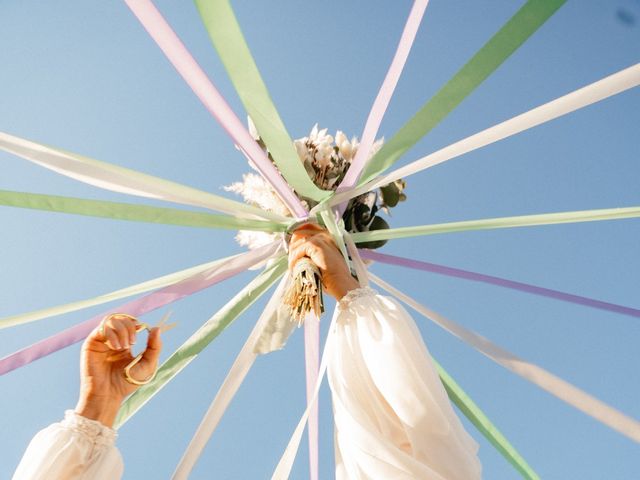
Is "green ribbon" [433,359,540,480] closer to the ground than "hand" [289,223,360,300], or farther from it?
closer to the ground

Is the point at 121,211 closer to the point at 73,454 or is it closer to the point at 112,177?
the point at 112,177

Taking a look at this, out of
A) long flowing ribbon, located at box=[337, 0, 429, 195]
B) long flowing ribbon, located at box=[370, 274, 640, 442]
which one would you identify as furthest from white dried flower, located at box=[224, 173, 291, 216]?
long flowing ribbon, located at box=[370, 274, 640, 442]

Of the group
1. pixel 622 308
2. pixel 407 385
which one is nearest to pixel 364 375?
pixel 407 385

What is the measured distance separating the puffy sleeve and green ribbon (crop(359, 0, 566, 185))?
49.9 inches

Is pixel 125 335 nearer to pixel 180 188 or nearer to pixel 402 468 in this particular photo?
pixel 180 188

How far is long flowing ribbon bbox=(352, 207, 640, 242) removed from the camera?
6.24 feet

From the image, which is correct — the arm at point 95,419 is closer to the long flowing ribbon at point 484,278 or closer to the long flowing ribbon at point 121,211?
the long flowing ribbon at point 121,211

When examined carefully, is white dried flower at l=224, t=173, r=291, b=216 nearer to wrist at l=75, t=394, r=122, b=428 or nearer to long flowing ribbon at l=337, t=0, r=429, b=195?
long flowing ribbon at l=337, t=0, r=429, b=195

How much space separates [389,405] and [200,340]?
113 centimetres

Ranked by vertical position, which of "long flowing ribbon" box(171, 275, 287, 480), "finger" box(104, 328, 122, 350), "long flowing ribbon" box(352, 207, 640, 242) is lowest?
"long flowing ribbon" box(171, 275, 287, 480)

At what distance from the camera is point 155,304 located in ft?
6.30

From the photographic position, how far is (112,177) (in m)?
1.72

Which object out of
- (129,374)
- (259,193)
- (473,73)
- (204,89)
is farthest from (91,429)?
(473,73)

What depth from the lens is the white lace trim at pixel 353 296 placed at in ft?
4.81
